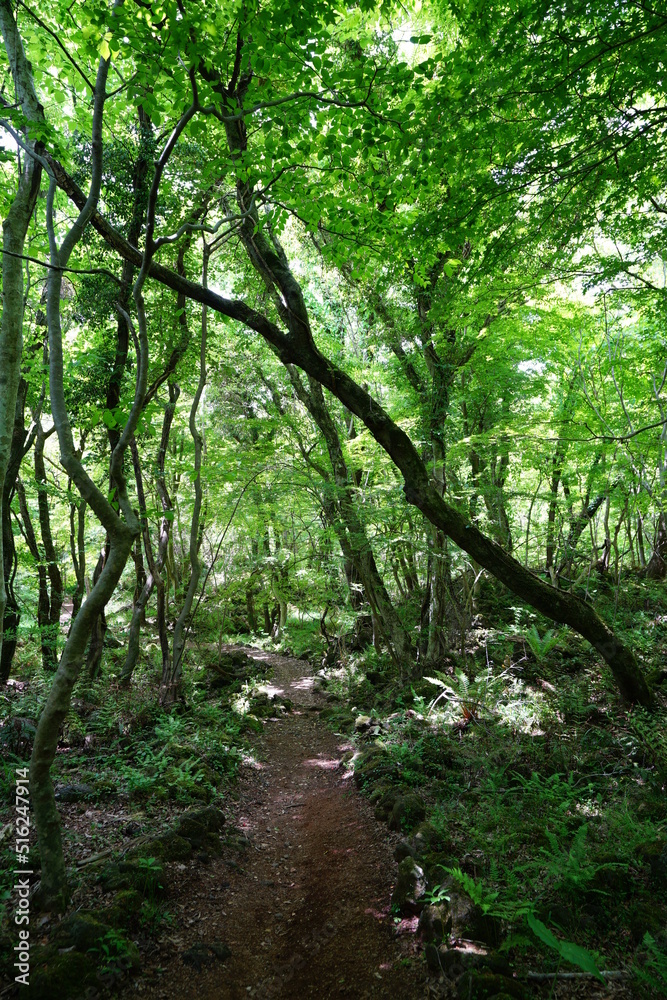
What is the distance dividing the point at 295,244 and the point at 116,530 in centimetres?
1093

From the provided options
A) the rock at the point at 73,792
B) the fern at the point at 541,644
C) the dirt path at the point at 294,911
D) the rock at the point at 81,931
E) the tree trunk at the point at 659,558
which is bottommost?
the dirt path at the point at 294,911

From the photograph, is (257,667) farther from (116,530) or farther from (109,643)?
(116,530)

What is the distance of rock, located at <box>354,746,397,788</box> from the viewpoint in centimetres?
605

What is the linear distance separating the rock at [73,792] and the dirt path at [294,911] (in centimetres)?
154

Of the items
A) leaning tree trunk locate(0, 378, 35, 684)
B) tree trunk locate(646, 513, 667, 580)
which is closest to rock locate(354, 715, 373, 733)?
leaning tree trunk locate(0, 378, 35, 684)

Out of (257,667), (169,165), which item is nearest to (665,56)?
(169,165)

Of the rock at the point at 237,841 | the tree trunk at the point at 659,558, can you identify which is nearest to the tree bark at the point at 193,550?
the rock at the point at 237,841

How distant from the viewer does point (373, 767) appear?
6.22 metres

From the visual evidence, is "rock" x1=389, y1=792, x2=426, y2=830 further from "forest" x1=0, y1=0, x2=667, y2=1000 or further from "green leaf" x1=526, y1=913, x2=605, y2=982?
"green leaf" x1=526, y1=913, x2=605, y2=982

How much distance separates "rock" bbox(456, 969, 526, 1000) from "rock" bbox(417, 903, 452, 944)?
42 centimetres

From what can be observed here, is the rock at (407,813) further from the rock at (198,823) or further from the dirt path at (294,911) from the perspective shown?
the rock at (198,823)

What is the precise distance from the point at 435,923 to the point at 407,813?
152 centimetres

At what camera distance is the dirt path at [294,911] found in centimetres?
334

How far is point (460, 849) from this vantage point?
4156 millimetres
